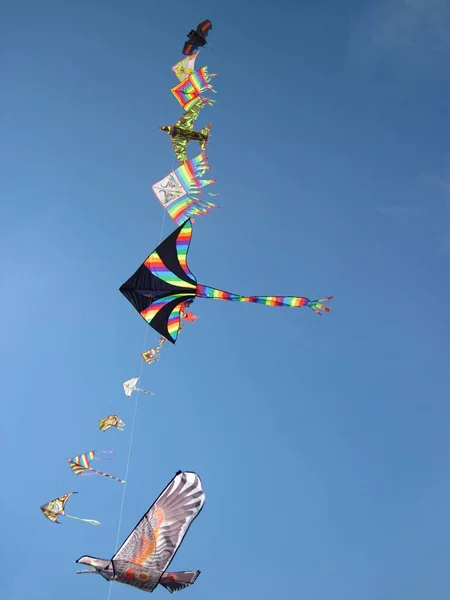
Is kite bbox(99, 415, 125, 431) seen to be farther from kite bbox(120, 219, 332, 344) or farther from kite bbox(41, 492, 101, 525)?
kite bbox(120, 219, 332, 344)

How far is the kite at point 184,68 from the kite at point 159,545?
10813 mm

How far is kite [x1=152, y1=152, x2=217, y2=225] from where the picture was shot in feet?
47.3

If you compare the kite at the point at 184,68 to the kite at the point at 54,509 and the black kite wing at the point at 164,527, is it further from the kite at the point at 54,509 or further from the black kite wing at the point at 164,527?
the kite at the point at 54,509

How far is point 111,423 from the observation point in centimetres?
1828

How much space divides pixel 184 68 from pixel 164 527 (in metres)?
12.0

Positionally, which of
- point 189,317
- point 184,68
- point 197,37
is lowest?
point 189,317

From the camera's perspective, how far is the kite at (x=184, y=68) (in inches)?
600

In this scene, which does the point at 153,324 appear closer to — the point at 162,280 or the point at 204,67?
the point at 162,280

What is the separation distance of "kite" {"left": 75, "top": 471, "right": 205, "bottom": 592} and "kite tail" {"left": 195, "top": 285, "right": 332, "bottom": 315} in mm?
4216

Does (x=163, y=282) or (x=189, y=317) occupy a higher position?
(x=189, y=317)

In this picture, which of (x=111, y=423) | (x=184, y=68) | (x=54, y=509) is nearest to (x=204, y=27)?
(x=184, y=68)

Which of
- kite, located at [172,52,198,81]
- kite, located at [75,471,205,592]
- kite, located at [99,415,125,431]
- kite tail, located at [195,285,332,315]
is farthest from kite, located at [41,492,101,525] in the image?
kite, located at [172,52,198,81]

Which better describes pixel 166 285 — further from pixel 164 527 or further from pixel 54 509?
pixel 54 509

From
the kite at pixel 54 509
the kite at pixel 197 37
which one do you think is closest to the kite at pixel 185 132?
the kite at pixel 197 37
